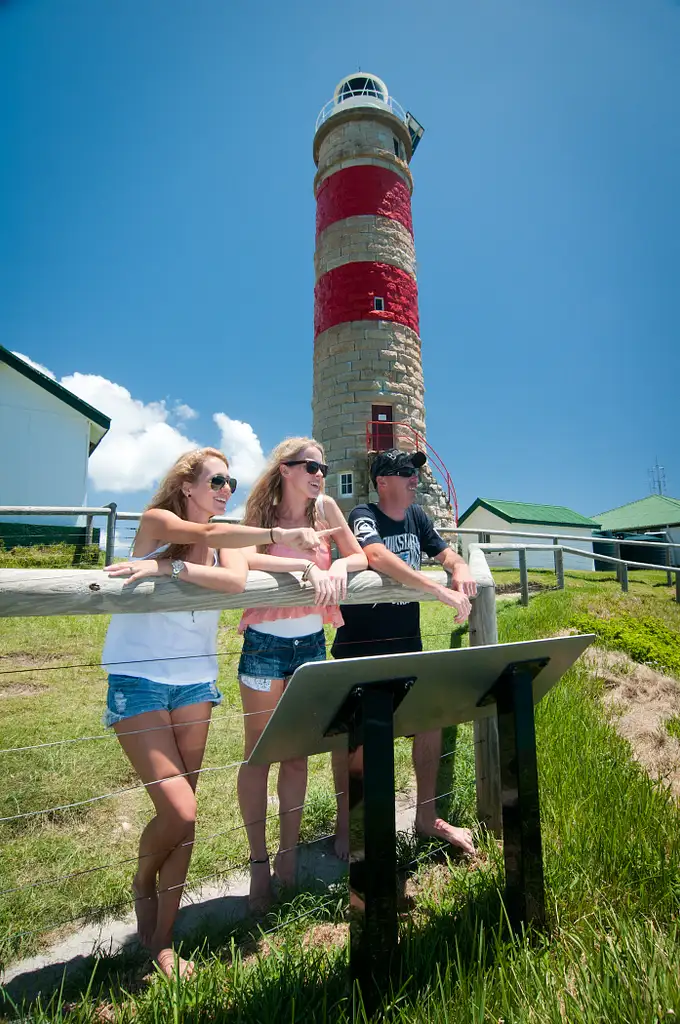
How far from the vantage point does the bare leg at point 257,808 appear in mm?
2322

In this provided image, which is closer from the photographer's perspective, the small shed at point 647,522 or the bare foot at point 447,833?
the bare foot at point 447,833

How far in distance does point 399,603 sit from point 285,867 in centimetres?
133

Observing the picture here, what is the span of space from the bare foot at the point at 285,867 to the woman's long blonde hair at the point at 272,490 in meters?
1.51

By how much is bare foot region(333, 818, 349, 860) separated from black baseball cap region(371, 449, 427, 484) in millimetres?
1867

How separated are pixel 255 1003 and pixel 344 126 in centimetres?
2127

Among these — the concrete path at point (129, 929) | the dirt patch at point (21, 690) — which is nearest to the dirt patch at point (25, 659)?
the dirt patch at point (21, 690)

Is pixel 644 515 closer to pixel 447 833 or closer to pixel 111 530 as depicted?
pixel 111 530

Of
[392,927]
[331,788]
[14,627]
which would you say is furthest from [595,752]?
[14,627]

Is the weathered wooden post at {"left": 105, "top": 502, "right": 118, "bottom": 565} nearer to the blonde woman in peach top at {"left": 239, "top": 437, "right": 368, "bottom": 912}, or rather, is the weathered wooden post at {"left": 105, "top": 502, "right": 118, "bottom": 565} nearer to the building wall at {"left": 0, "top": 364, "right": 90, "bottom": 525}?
the building wall at {"left": 0, "top": 364, "right": 90, "bottom": 525}

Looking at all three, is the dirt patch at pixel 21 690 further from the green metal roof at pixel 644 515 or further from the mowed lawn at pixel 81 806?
the green metal roof at pixel 644 515

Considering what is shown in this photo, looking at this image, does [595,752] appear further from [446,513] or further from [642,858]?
[446,513]

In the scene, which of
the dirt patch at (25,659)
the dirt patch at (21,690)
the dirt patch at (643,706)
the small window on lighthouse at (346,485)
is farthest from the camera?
the small window on lighthouse at (346,485)

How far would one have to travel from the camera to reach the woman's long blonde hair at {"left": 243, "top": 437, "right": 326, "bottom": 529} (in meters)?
2.77

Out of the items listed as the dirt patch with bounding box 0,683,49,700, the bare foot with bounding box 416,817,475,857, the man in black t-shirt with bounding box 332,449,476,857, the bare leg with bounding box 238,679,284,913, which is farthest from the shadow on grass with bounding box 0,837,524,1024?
the dirt patch with bounding box 0,683,49,700
